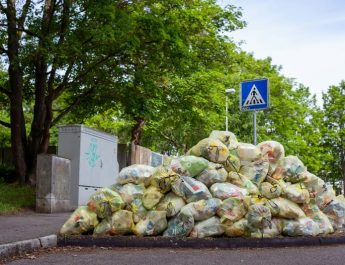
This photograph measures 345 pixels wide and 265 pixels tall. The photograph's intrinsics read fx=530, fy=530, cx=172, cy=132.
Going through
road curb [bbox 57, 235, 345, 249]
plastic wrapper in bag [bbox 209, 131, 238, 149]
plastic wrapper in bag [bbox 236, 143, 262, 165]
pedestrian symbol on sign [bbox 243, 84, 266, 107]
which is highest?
pedestrian symbol on sign [bbox 243, 84, 266, 107]

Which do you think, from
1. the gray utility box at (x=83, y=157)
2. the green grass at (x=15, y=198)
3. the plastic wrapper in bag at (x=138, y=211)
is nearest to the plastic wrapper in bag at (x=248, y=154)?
the plastic wrapper in bag at (x=138, y=211)

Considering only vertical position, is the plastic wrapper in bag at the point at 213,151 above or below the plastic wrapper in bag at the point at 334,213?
above

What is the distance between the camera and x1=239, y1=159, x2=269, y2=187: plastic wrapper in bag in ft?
29.0

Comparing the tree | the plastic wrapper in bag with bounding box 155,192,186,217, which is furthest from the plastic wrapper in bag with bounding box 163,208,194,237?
the tree

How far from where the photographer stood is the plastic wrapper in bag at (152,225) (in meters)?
8.02

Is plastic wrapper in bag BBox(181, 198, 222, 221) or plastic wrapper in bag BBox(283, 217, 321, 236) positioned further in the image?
plastic wrapper in bag BBox(283, 217, 321, 236)

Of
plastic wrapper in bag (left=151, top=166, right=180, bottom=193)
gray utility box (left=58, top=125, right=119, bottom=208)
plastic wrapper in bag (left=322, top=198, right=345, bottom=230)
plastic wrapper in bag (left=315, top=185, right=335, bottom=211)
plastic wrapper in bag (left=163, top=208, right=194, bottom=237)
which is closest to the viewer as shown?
plastic wrapper in bag (left=163, top=208, right=194, bottom=237)

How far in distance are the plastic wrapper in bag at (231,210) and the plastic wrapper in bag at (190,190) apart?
332 millimetres

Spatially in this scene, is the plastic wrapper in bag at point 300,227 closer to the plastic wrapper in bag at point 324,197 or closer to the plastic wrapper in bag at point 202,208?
the plastic wrapper in bag at point 324,197

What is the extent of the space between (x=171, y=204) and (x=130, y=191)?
732mm

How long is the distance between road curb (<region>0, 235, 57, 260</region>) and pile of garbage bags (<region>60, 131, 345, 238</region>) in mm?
424

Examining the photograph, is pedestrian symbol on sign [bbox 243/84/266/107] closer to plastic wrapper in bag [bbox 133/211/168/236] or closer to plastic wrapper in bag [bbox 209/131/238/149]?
plastic wrapper in bag [bbox 209/131/238/149]

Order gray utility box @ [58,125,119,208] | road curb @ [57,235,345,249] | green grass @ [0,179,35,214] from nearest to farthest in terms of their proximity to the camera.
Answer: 1. road curb @ [57,235,345,249]
2. green grass @ [0,179,35,214]
3. gray utility box @ [58,125,119,208]

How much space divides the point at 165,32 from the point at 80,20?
7.87 feet
